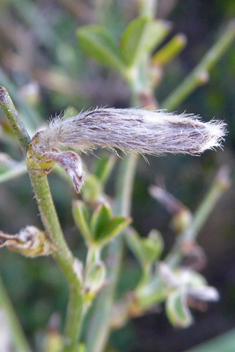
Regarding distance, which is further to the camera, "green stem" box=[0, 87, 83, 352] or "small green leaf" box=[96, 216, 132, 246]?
"small green leaf" box=[96, 216, 132, 246]

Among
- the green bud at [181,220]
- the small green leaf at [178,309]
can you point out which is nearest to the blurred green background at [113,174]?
the green bud at [181,220]

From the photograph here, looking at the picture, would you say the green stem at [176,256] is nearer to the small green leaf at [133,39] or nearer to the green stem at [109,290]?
the green stem at [109,290]

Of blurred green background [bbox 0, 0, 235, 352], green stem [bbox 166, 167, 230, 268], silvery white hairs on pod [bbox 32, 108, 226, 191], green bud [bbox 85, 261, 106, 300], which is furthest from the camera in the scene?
blurred green background [bbox 0, 0, 235, 352]

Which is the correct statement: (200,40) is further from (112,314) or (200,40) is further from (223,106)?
(112,314)

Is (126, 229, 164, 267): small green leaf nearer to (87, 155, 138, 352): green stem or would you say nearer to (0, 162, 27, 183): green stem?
(87, 155, 138, 352): green stem

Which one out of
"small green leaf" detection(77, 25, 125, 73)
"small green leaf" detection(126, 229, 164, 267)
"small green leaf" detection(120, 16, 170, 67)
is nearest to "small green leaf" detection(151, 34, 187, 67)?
"small green leaf" detection(120, 16, 170, 67)

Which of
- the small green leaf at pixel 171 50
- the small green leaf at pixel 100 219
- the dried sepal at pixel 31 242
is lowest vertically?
the dried sepal at pixel 31 242

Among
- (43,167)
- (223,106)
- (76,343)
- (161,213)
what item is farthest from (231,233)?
(43,167)
